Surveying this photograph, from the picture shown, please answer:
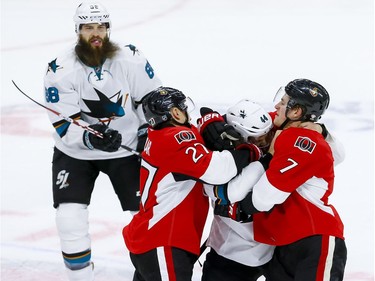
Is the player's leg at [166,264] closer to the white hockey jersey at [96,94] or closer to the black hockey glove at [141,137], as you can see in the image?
the black hockey glove at [141,137]

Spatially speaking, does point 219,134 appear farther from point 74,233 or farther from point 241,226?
point 74,233

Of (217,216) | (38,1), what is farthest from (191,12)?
(217,216)

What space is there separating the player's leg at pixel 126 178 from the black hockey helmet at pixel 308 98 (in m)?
1.04

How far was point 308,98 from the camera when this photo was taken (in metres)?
2.84

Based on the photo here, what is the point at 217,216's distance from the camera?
3145 mm

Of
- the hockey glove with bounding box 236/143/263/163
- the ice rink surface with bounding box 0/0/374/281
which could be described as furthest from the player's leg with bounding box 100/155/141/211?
the hockey glove with bounding box 236/143/263/163

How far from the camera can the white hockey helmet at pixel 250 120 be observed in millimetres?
2883

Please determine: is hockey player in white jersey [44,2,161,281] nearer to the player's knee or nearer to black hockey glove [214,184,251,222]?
the player's knee

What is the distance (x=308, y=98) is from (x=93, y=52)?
3.86ft

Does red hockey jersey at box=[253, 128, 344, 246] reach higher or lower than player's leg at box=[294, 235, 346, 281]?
higher

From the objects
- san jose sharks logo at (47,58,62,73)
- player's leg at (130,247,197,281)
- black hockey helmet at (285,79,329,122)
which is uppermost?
black hockey helmet at (285,79,329,122)

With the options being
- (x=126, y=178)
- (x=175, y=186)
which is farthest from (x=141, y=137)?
(x=175, y=186)

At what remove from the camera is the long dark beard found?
12.0 feet

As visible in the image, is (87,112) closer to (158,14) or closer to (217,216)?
(217,216)
